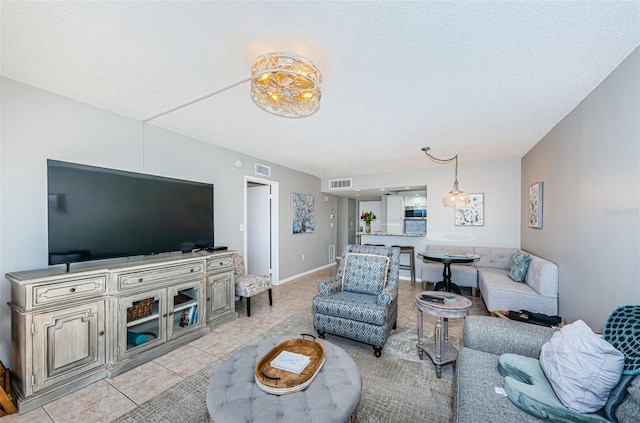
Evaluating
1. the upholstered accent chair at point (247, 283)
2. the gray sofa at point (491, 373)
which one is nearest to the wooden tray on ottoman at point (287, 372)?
the gray sofa at point (491, 373)

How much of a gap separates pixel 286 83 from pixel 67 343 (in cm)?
258

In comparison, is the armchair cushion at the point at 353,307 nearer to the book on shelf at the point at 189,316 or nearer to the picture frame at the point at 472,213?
the book on shelf at the point at 189,316

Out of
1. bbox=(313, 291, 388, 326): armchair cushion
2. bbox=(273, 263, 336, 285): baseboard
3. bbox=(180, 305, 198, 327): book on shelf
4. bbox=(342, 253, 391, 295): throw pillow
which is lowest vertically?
bbox=(273, 263, 336, 285): baseboard

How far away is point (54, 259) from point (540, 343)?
3692 millimetres

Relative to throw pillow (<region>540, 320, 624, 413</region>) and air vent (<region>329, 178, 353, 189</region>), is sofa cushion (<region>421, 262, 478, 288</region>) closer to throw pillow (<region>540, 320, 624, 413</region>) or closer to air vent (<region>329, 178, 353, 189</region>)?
air vent (<region>329, 178, 353, 189</region>)

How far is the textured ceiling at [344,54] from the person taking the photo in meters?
1.36

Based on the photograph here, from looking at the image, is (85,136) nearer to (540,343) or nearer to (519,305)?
(540,343)

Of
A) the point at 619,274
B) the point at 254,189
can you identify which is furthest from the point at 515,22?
the point at 254,189

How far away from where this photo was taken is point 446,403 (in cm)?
183

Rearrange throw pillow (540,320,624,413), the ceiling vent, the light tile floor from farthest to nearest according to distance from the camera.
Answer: the ceiling vent
the light tile floor
throw pillow (540,320,624,413)

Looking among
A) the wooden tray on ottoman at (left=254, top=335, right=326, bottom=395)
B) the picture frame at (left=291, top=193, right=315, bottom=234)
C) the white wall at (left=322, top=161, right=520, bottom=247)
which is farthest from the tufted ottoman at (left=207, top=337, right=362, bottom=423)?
the white wall at (left=322, top=161, right=520, bottom=247)

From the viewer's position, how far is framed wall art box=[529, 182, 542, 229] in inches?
136

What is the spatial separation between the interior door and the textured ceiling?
242 centimetres

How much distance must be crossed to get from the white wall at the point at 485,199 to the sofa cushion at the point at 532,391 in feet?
12.5
